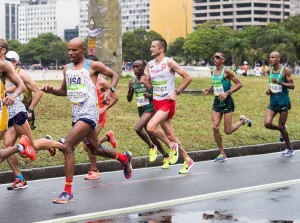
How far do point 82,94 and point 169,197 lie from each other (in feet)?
5.44

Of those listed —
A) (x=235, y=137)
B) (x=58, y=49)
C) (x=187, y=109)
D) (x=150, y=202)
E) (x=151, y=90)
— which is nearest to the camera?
(x=150, y=202)

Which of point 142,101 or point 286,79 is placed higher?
point 286,79

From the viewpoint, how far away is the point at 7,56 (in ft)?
36.1

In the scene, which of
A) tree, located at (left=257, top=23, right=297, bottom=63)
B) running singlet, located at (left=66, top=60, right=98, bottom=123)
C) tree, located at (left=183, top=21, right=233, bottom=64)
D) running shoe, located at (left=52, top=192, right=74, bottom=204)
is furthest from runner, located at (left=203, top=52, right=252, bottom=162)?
tree, located at (left=183, top=21, right=233, bottom=64)

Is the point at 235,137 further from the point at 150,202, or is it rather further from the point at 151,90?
the point at 150,202

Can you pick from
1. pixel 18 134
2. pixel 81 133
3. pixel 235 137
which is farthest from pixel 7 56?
pixel 235 137

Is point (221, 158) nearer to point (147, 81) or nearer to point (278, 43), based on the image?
point (147, 81)

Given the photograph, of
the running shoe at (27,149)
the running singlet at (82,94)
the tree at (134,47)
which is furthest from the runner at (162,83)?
the tree at (134,47)

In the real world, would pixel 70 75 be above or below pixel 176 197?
above

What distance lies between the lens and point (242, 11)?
189m

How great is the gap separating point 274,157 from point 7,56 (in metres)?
6.26

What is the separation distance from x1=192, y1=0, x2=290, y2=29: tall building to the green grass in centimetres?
16322

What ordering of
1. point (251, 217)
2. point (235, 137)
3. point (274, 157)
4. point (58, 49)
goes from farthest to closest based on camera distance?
point (58, 49)
point (235, 137)
point (274, 157)
point (251, 217)

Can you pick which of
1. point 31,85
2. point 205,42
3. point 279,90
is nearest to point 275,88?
point 279,90
